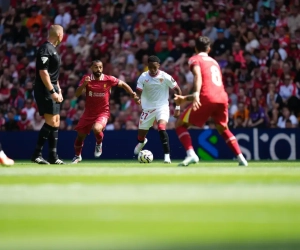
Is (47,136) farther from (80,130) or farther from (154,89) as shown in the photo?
(154,89)

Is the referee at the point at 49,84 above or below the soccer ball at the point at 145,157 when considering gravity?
above

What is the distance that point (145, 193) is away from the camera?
8.02 meters

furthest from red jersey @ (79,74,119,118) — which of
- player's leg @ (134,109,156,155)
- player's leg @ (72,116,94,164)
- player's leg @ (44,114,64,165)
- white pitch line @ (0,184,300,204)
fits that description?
white pitch line @ (0,184,300,204)

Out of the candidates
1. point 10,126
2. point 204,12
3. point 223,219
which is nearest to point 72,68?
point 10,126

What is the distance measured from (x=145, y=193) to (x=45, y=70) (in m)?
7.23

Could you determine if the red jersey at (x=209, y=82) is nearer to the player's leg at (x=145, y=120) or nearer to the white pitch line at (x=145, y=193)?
the player's leg at (x=145, y=120)

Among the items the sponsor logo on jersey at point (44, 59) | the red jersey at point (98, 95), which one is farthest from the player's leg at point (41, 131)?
the red jersey at point (98, 95)

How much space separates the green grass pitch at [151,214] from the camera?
15.9ft

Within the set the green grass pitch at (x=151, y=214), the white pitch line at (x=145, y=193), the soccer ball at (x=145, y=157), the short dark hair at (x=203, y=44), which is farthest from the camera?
the soccer ball at (x=145, y=157)

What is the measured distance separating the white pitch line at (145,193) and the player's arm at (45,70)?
223 inches

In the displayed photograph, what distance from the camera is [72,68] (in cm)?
2491

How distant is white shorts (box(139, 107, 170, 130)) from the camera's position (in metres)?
16.9

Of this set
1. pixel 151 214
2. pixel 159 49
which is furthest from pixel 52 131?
pixel 151 214

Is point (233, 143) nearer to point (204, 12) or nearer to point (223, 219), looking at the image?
point (223, 219)
